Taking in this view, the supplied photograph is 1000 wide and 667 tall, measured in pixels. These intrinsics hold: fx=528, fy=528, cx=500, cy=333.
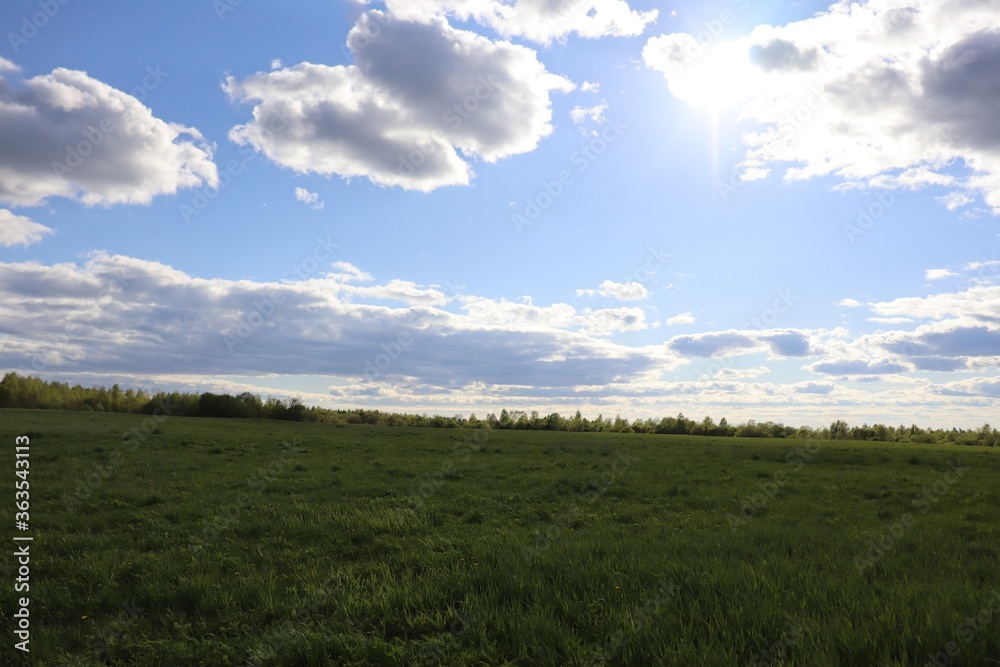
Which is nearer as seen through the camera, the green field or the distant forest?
the green field

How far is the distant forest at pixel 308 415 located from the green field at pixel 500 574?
75.9 metres

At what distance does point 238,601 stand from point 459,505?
7.78 m

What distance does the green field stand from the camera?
18.3 feet

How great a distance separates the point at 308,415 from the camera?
311 feet

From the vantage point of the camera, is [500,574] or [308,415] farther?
[308,415]

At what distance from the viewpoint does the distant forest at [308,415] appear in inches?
3460

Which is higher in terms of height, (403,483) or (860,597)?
(860,597)

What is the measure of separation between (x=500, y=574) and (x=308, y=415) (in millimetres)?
94518

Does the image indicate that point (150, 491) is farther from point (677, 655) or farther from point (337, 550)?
point (677, 655)

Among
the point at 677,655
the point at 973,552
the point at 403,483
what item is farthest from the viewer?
the point at 403,483

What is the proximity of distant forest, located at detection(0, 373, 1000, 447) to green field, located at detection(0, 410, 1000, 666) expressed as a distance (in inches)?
2988

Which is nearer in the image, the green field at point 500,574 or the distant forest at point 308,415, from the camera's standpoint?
the green field at point 500,574

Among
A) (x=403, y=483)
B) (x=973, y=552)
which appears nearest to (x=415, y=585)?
(x=973, y=552)

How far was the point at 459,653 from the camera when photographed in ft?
18.6
